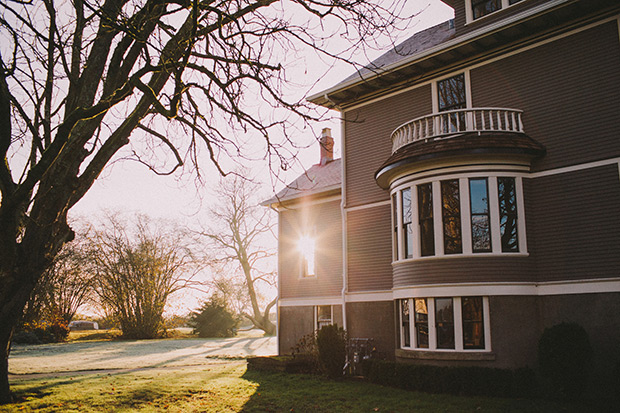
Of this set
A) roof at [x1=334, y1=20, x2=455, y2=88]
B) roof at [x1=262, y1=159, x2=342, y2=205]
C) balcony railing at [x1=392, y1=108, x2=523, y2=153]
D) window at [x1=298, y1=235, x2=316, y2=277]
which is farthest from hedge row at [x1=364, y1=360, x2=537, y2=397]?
roof at [x1=334, y1=20, x2=455, y2=88]

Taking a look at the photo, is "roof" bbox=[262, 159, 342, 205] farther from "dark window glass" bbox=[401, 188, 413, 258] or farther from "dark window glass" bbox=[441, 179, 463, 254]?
"dark window glass" bbox=[441, 179, 463, 254]

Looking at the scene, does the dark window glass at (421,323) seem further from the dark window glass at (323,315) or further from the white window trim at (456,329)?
the dark window glass at (323,315)

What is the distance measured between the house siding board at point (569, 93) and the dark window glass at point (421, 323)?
14.9 ft

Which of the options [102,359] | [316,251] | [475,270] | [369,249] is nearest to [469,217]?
[475,270]

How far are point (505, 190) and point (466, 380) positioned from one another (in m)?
4.71

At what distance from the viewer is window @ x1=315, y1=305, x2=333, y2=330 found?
713 inches

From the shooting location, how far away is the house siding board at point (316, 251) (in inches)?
715

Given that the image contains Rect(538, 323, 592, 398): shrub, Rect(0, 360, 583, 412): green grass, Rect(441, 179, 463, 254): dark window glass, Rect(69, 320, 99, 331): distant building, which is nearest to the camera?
Rect(0, 360, 583, 412): green grass

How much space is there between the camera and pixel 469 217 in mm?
12266

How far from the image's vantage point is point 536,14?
39.9 ft

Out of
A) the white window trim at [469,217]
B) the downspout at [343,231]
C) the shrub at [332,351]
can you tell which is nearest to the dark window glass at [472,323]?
the white window trim at [469,217]

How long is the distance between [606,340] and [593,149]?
14.4 feet

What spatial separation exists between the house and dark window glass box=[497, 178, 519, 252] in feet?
0.09

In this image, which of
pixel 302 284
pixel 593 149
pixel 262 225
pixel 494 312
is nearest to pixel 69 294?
pixel 262 225
